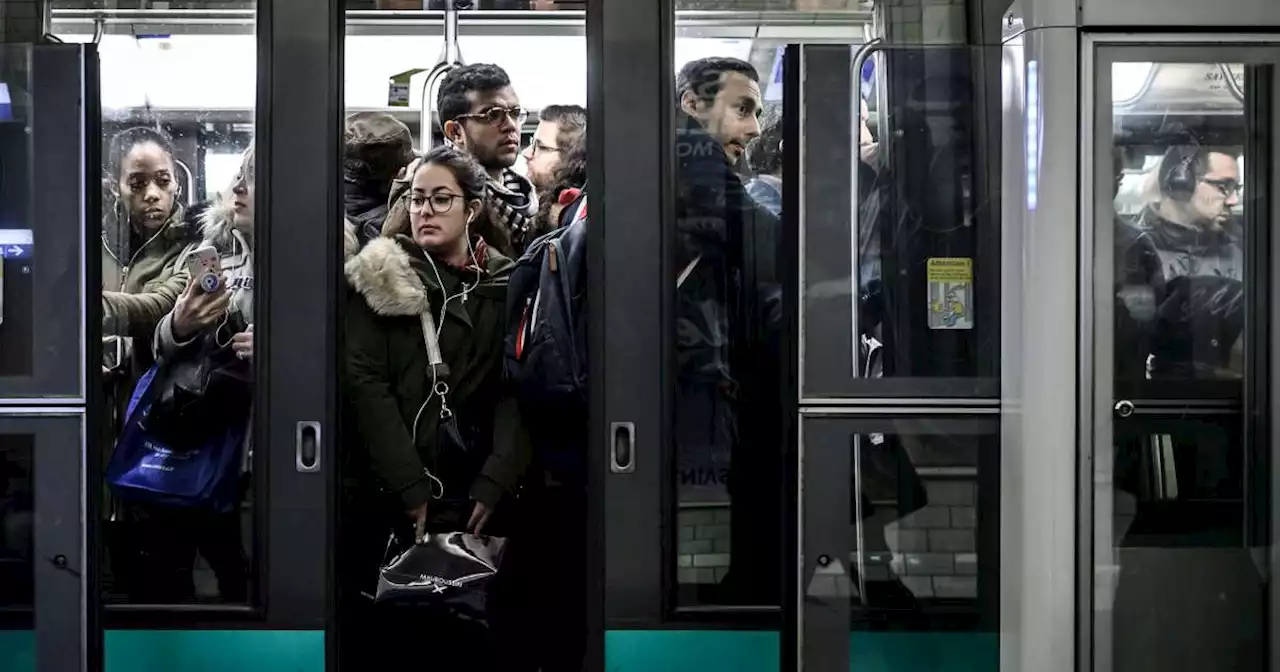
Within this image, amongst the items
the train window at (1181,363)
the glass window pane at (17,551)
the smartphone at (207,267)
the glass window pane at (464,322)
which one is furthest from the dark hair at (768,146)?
the glass window pane at (17,551)

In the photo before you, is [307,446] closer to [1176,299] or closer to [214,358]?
[214,358]

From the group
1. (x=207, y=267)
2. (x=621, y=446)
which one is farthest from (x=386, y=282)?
(x=621, y=446)

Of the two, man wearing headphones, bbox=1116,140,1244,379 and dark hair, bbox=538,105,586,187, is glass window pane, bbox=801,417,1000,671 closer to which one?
man wearing headphones, bbox=1116,140,1244,379

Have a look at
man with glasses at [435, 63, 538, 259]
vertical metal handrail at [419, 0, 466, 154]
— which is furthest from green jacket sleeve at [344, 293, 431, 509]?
vertical metal handrail at [419, 0, 466, 154]

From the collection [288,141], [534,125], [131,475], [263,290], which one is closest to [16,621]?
[131,475]

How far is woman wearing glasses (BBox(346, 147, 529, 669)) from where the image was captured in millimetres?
3566

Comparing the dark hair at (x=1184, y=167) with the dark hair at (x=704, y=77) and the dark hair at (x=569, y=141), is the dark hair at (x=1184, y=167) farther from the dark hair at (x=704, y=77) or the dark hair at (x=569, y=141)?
the dark hair at (x=569, y=141)

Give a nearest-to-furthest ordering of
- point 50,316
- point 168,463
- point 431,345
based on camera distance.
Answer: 1. point 50,316
2. point 168,463
3. point 431,345

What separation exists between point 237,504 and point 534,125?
160 cm

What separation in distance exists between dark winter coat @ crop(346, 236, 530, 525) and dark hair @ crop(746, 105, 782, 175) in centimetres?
116

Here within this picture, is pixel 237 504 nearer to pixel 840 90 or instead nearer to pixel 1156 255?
pixel 840 90

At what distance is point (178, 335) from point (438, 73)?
132cm

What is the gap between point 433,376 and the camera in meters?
3.64

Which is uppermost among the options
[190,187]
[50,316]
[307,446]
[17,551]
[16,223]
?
[190,187]
